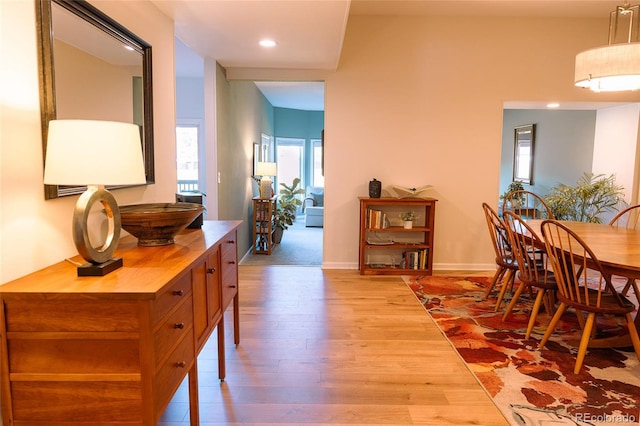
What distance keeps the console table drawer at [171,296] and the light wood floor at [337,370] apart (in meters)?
→ 0.80

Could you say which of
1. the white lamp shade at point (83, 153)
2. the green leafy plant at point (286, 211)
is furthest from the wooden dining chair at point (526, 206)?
the green leafy plant at point (286, 211)

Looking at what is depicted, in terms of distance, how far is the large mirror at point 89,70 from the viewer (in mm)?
1595

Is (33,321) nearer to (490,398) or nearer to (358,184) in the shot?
(490,398)

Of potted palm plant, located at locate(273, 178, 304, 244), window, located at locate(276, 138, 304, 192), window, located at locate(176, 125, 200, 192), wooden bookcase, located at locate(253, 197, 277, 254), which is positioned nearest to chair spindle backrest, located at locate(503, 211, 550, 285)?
wooden bookcase, located at locate(253, 197, 277, 254)

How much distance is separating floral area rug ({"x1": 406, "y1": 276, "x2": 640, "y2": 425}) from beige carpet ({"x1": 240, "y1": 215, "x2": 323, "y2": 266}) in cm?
214

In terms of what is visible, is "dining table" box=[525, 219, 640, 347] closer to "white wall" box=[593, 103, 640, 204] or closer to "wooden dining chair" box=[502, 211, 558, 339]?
"wooden dining chair" box=[502, 211, 558, 339]

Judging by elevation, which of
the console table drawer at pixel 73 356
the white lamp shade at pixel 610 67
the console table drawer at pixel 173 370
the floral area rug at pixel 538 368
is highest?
the white lamp shade at pixel 610 67

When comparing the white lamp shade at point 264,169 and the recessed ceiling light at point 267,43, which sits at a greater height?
the recessed ceiling light at point 267,43

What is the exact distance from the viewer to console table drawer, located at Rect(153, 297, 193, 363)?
136 centimetres

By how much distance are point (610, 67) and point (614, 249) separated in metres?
1.20

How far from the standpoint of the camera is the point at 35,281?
135 cm

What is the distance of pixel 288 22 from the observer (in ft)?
10.5

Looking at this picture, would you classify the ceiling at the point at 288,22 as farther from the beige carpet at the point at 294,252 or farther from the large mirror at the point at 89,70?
the beige carpet at the point at 294,252

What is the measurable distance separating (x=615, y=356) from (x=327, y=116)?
135 inches
